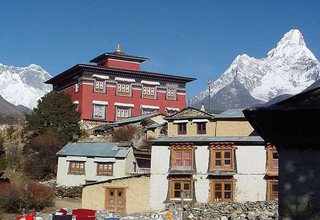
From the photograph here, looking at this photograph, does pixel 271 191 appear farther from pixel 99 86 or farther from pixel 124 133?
pixel 99 86

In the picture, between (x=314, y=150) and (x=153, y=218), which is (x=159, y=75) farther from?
(x=314, y=150)

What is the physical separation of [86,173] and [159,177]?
9728 millimetres

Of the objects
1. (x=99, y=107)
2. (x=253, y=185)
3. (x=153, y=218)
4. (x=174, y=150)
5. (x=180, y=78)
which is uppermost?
(x=180, y=78)

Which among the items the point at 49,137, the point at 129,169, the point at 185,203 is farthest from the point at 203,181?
the point at 49,137

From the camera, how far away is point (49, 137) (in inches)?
2046

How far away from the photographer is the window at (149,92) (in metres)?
68.5

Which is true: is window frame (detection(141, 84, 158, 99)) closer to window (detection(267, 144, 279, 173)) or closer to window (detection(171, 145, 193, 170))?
window (detection(171, 145, 193, 170))

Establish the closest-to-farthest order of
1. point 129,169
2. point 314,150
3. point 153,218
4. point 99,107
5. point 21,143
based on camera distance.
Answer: point 314,150
point 153,218
point 129,169
point 21,143
point 99,107

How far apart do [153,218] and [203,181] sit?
6.02 m

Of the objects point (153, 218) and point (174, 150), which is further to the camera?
point (174, 150)

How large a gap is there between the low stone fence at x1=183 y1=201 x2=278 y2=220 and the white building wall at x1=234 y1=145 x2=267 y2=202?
118 centimetres

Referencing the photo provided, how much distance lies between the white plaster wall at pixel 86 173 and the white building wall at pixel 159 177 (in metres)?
6.10

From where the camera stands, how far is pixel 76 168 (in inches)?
1816

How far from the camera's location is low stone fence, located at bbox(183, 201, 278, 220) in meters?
33.5
